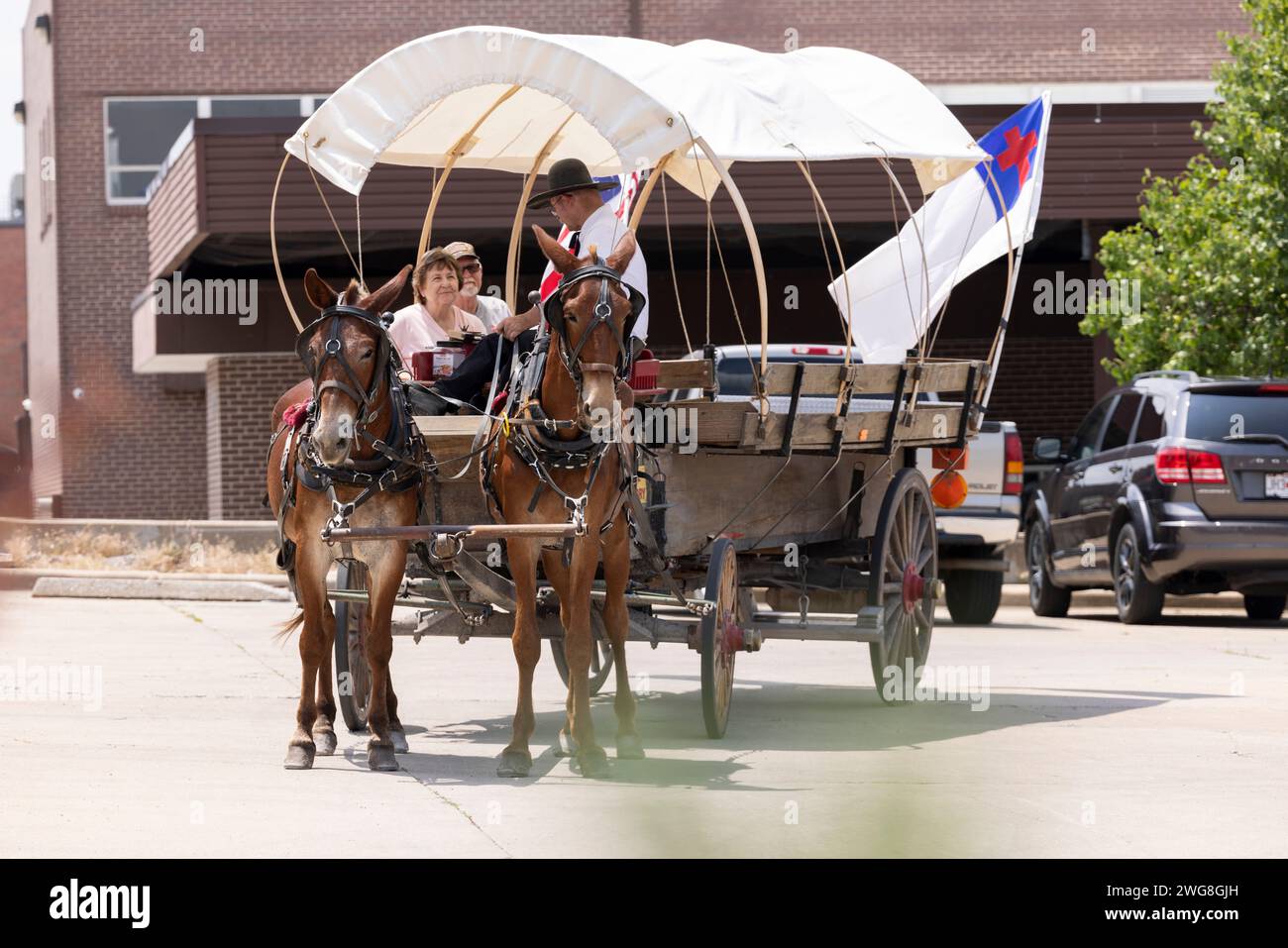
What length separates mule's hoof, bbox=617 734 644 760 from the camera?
8.02 metres

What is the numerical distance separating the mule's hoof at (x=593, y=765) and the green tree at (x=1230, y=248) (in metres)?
12.9

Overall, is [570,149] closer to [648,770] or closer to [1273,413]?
[648,770]

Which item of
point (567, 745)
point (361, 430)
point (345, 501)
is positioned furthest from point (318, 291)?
point (567, 745)

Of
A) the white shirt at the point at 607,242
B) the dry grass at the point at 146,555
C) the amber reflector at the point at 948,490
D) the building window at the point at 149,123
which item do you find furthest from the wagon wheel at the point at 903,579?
the building window at the point at 149,123

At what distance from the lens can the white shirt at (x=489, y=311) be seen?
1027 cm

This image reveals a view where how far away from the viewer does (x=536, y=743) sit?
8.81 m

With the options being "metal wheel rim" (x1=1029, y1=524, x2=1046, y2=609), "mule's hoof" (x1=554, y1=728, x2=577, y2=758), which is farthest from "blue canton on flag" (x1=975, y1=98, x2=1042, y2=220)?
"metal wheel rim" (x1=1029, y1=524, x2=1046, y2=609)

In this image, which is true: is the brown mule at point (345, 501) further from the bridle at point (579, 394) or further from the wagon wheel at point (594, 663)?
the wagon wheel at point (594, 663)

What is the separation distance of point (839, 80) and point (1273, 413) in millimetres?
6508

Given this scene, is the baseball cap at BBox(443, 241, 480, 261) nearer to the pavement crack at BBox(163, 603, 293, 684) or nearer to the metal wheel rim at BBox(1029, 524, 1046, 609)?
the pavement crack at BBox(163, 603, 293, 684)

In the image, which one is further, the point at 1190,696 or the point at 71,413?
the point at 1190,696

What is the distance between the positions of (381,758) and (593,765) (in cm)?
91
